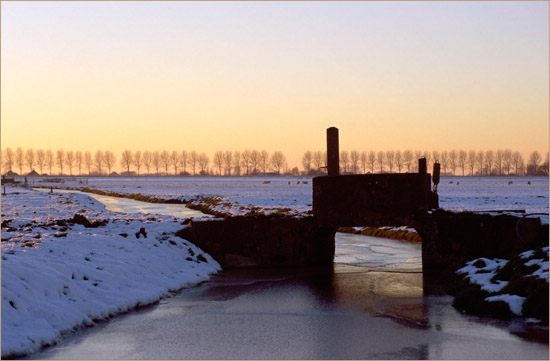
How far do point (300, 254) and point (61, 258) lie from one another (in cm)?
737

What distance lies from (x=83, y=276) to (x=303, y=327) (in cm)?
503

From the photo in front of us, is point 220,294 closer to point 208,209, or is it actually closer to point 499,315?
point 499,315

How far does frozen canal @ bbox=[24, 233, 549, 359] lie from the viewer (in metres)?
8.55

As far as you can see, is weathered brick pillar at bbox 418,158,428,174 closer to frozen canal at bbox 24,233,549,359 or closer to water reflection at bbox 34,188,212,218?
frozen canal at bbox 24,233,549,359

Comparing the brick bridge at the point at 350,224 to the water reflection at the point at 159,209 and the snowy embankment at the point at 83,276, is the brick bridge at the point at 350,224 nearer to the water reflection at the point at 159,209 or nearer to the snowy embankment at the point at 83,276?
the snowy embankment at the point at 83,276

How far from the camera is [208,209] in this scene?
42.9 meters

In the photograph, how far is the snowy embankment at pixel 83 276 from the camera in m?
9.58

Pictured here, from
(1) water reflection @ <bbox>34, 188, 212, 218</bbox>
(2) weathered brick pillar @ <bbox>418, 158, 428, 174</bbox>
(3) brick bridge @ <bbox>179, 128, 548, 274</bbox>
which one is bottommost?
(1) water reflection @ <bbox>34, 188, 212, 218</bbox>

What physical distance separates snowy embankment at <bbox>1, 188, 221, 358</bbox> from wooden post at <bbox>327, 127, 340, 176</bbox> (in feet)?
15.2

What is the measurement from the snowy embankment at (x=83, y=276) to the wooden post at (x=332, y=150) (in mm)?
4620

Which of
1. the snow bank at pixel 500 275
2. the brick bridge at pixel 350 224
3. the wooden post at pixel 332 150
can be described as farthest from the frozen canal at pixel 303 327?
the wooden post at pixel 332 150

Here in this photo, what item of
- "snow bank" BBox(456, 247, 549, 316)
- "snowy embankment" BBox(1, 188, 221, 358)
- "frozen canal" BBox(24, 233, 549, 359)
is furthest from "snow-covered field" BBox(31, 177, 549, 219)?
"snowy embankment" BBox(1, 188, 221, 358)

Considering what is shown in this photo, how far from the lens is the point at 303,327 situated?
10086 mm

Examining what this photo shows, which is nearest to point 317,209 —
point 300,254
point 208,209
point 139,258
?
point 300,254
